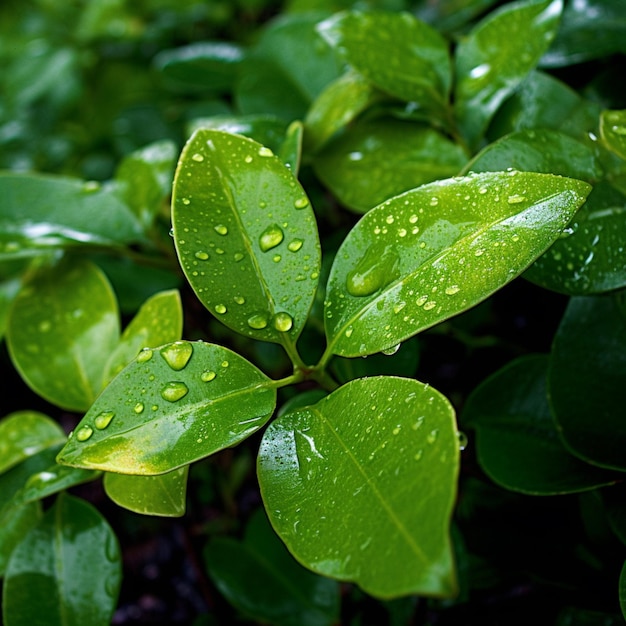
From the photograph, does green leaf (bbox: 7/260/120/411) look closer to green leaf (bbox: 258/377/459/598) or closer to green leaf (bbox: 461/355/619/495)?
green leaf (bbox: 258/377/459/598)

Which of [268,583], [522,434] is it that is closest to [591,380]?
[522,434]

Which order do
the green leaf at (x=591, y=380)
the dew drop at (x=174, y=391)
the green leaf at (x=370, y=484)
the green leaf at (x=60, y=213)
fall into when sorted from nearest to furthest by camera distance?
the green leaf at (x=370, y=484) < the dew drop at (x=174, y=391) < the green leaf at (x=591, y=380) < the green leaf at (x=60, y=213)

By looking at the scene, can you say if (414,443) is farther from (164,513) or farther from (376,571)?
(164,513)

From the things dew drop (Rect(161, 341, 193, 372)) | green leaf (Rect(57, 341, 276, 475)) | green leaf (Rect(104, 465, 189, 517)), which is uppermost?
dew drop (Rect(161, 341, 193, 372))

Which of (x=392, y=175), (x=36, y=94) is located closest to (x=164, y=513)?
(x=392, y=175)

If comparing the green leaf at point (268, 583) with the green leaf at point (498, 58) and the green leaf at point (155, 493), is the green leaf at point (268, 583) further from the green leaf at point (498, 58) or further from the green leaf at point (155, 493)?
the green leaf at point (498, 58)

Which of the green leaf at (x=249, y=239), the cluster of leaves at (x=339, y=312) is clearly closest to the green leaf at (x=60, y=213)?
the cluster of leaves at (x=339, y=312)

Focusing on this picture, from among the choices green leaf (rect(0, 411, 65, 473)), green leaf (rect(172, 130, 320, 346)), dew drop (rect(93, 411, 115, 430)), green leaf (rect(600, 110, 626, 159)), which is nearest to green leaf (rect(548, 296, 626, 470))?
green leaf (rect(600, 110, 626, 159))
